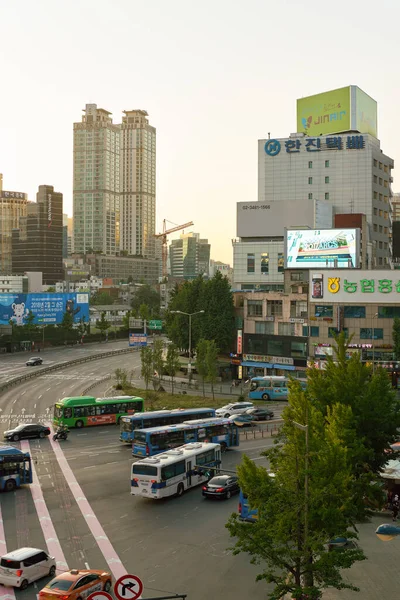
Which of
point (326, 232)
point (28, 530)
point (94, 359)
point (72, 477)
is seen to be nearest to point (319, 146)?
point (326, 232)

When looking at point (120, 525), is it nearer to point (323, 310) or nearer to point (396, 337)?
point (396, 337)

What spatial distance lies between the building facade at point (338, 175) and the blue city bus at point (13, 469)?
86.1 metres

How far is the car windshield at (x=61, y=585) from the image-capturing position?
899 inches

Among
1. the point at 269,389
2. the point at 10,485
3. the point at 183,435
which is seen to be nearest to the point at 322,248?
the point at 269,389

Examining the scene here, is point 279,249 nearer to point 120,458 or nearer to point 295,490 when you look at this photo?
point 120,458

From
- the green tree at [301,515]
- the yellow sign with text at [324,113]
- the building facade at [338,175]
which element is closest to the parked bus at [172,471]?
the green tree at [301,515]

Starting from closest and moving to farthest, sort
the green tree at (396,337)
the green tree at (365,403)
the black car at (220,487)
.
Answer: the green tree at (365,403)
the black car at (220,487)
the green tree at (396,337)

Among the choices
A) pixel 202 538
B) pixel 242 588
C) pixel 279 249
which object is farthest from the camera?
pixel 279 249

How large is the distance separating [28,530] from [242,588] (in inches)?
451

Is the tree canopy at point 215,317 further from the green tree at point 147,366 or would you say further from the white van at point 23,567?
the white van at point 23,567

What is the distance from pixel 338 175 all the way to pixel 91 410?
8002 cm

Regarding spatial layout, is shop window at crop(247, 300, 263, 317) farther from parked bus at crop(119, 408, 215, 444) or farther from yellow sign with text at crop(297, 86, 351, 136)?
yellow sign with text at crop(297, 86, 351, 136)

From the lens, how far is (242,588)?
24.8m

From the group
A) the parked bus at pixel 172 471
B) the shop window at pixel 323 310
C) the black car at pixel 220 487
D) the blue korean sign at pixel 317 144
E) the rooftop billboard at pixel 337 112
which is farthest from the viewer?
the rooftop billboard at pixel 337 112
